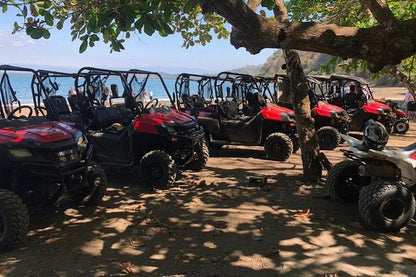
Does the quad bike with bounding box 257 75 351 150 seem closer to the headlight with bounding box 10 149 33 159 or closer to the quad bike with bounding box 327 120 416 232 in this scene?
the quad bike with bounding box 327 120 416 232

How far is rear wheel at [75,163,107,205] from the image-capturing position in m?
5.12

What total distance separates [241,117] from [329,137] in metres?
2.27

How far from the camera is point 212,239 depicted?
415 cm

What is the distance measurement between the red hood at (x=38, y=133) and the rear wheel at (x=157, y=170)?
154 centimetres

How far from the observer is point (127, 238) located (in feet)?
13.8

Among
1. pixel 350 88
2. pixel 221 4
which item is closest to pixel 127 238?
pixel 221 4

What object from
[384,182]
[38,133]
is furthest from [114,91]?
[384,182]

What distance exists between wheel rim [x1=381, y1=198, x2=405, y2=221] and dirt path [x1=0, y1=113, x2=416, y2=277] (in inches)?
7.5

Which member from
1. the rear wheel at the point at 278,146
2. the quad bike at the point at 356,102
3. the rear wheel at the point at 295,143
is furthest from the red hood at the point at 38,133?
the quad bike at the point at 356,102

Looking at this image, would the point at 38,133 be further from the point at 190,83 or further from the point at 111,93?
the point at 190,83

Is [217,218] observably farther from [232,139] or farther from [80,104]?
[232,139]

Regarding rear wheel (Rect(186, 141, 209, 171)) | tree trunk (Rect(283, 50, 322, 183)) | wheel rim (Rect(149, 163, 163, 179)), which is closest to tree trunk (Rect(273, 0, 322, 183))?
tree trunk (Rect(283, 50, 322, 183))

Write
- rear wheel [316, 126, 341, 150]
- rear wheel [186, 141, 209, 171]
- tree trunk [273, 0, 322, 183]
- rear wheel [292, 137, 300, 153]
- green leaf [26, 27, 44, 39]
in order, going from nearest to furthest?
1. green leaf [26, 27, 44, 39]
2. tree trunk [273, 0, 322, 183]
3. rear wheel [186, 141, 209, 171]
4. rear wheel [292, 137, 300, 153]
5. rear wheel [316, 126, 341, 150]

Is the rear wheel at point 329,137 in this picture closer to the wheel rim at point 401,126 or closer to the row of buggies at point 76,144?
the row of buggies at point 76,144
